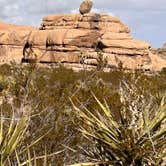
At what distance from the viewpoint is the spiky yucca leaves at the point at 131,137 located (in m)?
Answer: 5.42

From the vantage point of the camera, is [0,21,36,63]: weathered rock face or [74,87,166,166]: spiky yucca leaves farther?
[0,21,36,63]: weathered rock face

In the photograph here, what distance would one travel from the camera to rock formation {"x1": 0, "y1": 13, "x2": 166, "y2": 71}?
4922 cm

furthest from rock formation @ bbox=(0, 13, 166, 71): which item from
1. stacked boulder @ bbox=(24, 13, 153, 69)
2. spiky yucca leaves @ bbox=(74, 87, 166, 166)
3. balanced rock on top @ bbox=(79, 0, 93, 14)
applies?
spiky yucca leaves @ bbox=(74, 87, 166, 166)

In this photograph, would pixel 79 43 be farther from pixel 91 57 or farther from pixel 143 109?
pixel 143 109

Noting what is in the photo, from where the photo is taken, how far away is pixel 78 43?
50.6m

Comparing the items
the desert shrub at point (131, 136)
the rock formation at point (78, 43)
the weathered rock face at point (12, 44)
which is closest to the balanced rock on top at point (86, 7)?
the rock formation at point (78, 43)

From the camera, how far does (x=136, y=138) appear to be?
547cm

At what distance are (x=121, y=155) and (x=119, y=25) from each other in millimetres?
48316

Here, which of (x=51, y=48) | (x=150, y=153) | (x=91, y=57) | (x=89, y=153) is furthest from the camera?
(x=51, y=48)

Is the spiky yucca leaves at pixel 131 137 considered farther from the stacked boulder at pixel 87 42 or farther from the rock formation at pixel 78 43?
the stacked boulder at pixel 87 42

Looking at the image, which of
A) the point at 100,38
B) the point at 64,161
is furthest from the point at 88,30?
the point at 64,161

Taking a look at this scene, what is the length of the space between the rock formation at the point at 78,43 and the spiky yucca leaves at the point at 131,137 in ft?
131

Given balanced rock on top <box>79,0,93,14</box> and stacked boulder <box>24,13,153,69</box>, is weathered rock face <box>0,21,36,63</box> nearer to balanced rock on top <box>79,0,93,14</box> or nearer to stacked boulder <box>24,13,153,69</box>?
stacked boulder <box>24,13,153,69</box>

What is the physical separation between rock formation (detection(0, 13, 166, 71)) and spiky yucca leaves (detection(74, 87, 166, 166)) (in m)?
40.0
